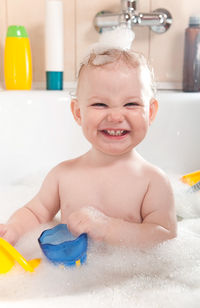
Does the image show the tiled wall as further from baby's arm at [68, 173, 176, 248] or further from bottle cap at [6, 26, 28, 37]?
baby's arm at [68, 173, 176, 248]

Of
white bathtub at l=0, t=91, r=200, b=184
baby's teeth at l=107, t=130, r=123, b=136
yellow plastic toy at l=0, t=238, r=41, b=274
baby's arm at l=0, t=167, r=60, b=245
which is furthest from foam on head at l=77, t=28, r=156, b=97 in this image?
white bathtub at l=0, t=91, r=200, b=184

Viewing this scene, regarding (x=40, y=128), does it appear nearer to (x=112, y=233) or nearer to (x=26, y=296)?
(x=112, y=233)

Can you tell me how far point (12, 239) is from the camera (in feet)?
2.78

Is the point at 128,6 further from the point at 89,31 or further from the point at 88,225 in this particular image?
the point at 88,225

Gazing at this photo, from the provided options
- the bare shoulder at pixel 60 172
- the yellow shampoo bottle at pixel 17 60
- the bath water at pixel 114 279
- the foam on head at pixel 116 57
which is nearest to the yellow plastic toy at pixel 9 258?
the bath water at pixel 114 279

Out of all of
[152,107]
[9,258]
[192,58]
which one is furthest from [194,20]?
[9,258]

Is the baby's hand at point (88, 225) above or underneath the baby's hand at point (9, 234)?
above

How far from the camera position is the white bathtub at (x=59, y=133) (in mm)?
1492

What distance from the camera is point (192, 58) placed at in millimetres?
1639

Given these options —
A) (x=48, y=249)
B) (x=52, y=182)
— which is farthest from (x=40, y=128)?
(x=48, y=249)

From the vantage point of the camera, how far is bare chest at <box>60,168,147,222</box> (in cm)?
88

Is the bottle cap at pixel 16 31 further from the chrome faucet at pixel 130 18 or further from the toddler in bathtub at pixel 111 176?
the toddler in bathtub at pixel 111 176

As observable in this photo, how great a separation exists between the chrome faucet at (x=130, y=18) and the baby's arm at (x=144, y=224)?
850 millimetres

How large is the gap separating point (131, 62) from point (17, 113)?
2.46ft
